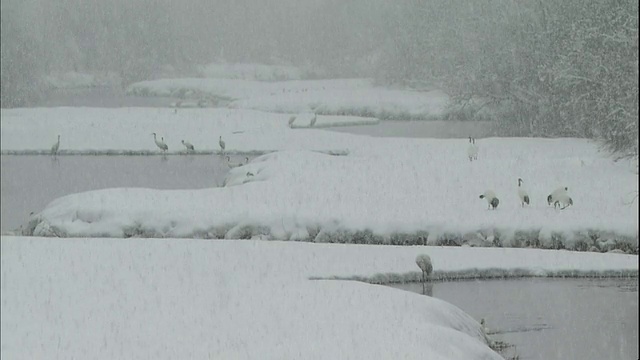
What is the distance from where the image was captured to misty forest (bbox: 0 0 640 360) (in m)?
16.1

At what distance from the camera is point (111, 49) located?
385 feet

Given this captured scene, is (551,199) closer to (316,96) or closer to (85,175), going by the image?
(85,175)

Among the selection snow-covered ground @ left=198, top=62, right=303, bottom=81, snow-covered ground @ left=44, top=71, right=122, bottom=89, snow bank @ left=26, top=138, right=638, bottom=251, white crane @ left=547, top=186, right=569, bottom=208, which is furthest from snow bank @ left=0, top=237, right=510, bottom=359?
snow-covered ground @ left=198, top=62, right=303, bottom=81

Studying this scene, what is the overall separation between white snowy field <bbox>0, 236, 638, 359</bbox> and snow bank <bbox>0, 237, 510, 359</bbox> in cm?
3

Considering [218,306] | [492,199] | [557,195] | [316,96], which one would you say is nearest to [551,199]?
[557,195]

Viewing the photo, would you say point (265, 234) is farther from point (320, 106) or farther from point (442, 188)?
point (320, 106)

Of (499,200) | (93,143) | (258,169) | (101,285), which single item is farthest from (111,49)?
(101,285)

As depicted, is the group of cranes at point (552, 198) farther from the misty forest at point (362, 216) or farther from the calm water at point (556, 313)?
the calm water at point (556, 313)

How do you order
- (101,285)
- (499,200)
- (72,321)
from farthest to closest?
1. (499,200)
2. (101,285)
3. (72,321)

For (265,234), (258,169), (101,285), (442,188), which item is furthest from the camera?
(258,169)

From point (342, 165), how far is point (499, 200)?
9328 millimetres

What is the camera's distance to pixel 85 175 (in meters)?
40.4

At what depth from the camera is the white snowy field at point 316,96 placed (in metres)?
66.8

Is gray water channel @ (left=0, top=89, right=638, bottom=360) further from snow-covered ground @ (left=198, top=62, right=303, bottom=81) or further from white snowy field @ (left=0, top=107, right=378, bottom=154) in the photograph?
snow-covered ground @ (left=198, top=62, right=303, bottom=81)
